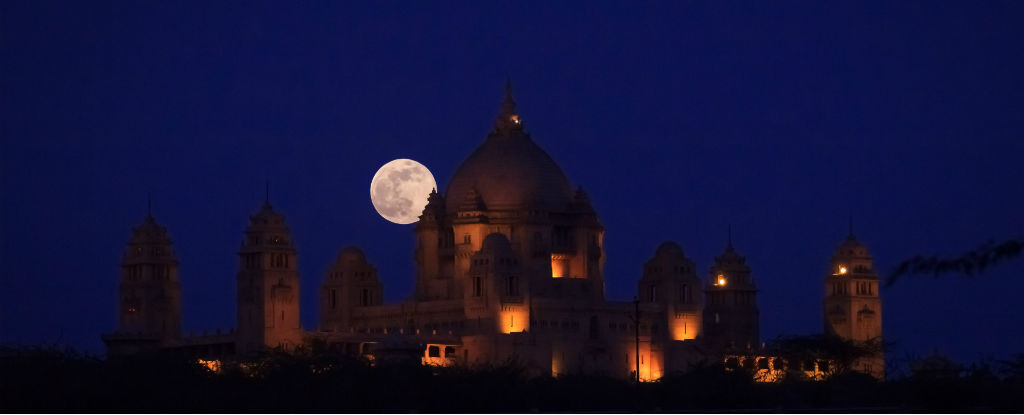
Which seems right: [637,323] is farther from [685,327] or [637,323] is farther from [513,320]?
[685,327]

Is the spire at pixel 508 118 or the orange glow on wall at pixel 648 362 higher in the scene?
the spire at pixel 508 118

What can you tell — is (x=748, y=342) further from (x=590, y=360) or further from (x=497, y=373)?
(x=497, y=373)

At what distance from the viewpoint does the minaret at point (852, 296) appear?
148 metres

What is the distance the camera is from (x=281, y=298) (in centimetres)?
12800

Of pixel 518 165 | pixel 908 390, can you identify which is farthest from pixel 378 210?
pixel 908 390

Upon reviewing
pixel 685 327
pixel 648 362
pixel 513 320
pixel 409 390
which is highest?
pixel 513 320

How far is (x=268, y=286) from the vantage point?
128125 mm

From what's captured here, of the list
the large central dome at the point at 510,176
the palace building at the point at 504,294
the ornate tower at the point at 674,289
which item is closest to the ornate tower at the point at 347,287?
the palace building at the point at 504,294

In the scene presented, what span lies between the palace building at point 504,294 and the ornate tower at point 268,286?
0.08m

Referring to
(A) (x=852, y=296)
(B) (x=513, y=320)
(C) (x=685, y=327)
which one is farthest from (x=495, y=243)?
(A) (x=852, y=296)

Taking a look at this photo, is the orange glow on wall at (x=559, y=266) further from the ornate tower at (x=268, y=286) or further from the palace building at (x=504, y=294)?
the ornate tower at (x=268, y=286)

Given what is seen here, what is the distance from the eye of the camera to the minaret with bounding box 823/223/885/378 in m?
148

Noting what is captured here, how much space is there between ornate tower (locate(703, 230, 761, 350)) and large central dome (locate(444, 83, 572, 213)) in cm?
1075

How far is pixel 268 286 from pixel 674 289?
2626 cm
